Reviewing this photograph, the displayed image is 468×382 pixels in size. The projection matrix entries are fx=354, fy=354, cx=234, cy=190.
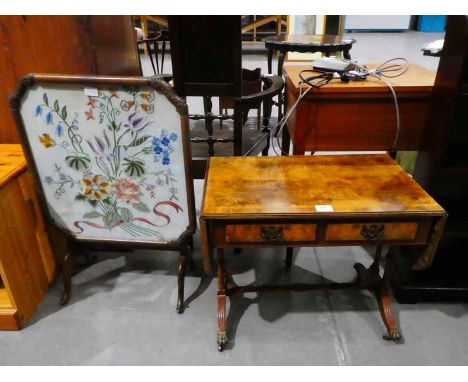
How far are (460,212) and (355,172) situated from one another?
57 cm

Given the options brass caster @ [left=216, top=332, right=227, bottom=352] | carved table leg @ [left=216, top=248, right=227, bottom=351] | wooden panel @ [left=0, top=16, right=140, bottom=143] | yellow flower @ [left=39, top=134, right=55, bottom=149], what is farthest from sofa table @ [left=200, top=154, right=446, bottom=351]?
wooden panel @ [left=0, top=16, right=140, bottom=143]

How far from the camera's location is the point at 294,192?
3.95ft

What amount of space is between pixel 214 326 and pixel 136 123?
2.97 feet

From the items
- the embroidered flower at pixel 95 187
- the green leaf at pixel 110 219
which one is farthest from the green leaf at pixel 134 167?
the green leaf at pixel 110 219

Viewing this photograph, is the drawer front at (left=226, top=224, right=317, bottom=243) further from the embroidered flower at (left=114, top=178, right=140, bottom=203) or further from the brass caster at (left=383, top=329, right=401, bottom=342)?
the brass caster at (left=383, top=329, right=401, bottom=342)

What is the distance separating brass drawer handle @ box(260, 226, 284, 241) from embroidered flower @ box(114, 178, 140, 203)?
0.56m

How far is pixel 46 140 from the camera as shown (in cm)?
134

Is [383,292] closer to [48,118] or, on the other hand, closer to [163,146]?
[163,146]

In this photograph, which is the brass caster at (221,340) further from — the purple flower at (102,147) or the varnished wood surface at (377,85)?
the varnished wood surface at (377,85)

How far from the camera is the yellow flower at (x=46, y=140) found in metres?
1.33

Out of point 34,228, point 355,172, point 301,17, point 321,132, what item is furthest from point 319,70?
point 301,17

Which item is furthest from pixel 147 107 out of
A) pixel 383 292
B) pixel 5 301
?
pixel 383 292

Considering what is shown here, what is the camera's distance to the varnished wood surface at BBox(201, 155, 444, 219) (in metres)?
1.10

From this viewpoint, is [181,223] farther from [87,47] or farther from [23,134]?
[87,47]
